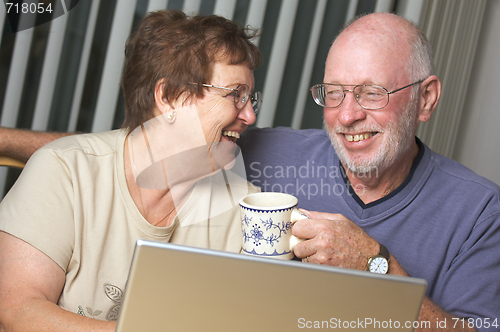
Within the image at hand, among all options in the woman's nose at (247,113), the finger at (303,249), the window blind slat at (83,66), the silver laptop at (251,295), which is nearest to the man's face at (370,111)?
the woman's nose at (247,113)

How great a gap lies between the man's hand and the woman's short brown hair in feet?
1.65

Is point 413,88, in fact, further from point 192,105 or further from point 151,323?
point 151,323

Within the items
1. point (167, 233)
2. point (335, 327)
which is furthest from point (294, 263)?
point (167, 233)

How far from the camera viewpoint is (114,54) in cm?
172

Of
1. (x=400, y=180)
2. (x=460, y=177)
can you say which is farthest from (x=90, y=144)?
(x=460, y=177)

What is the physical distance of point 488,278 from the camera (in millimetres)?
1151

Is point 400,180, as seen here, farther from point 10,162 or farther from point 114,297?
point 10,162

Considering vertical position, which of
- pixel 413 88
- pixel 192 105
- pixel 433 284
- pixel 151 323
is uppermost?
pixel 413 88

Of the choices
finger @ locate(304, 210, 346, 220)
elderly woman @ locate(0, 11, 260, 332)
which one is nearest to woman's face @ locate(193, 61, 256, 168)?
elderly woman @ locate(0, 11, 260, 332)

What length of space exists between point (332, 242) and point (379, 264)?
157mm

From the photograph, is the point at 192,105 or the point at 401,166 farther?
the point at 401,166

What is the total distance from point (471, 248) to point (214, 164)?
2.67 feet

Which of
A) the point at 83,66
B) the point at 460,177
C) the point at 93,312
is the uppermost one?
the point at 83,66

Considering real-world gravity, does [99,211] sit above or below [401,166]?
below
